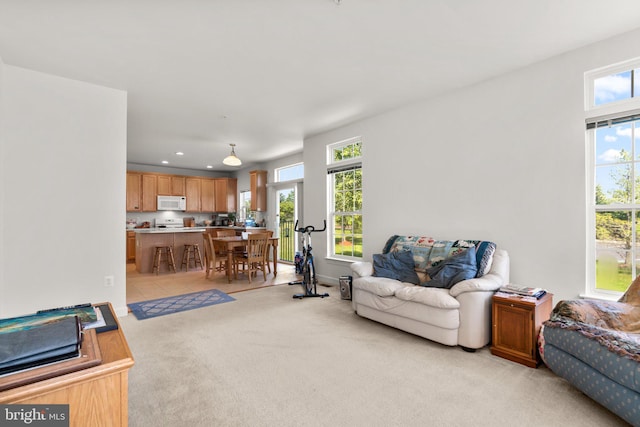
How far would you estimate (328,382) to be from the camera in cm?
220

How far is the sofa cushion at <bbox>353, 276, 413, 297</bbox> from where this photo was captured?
3159mm

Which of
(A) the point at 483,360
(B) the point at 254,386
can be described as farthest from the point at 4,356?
(A) the point at 483,360

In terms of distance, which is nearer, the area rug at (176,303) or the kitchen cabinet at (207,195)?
the area rug at (176,303)

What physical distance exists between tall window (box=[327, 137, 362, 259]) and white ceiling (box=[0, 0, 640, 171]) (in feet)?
3.11

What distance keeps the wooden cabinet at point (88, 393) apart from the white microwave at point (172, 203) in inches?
320

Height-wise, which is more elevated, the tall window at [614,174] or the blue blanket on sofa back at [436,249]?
the tall window at [614,174]

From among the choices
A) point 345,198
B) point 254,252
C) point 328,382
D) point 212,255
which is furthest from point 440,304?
point 212,255

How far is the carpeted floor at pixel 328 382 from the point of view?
1825 mm

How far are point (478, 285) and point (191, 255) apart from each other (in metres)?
6.07

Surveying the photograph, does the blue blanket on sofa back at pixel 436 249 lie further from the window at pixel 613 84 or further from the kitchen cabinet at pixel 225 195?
the kitchen cabinet at pixel 225 195

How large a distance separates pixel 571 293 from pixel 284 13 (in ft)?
11.2

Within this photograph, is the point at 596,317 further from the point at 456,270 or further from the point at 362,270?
the point at 362,270

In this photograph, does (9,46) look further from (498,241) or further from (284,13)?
(498,241)

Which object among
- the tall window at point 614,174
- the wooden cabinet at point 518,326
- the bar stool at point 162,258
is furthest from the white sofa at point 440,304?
the bar stool at point 162,258
